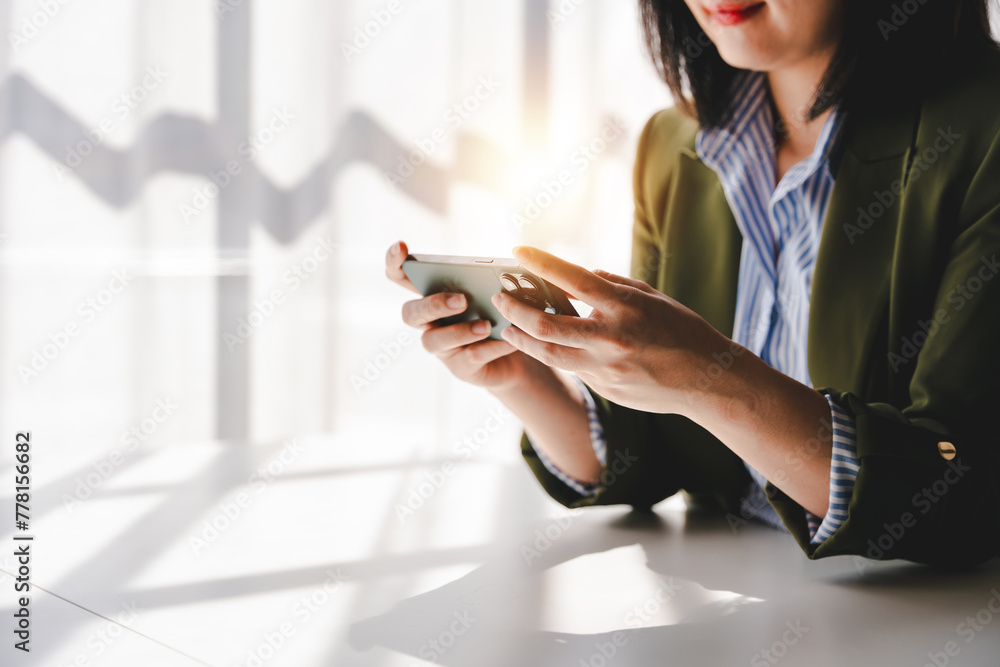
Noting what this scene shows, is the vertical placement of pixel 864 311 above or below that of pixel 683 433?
above

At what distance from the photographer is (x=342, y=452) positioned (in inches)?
54.6

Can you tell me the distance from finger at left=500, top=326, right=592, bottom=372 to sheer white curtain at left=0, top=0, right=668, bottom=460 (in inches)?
57.3

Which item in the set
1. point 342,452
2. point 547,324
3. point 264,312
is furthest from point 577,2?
point 547,324

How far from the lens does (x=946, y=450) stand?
31.3 inches

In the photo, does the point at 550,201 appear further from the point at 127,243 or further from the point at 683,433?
the point at 683,433

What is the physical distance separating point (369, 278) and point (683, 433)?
5.82 ft

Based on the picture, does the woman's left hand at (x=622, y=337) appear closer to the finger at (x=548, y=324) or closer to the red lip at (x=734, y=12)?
the finger at (x=548, y=324)

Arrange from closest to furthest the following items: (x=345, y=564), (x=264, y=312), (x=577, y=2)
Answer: (x=345, y=564) → (x=264, y=312) → (x=577, y=2)

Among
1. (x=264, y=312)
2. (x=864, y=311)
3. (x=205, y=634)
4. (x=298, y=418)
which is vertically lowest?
(x=298, y=418)

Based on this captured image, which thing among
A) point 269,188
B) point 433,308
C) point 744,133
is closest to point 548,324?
point 433,308

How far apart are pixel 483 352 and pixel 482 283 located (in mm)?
170

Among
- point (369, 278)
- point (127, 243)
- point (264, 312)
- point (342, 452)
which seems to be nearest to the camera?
point (342, 452)

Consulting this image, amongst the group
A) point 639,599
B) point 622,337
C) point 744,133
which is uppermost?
point 744,133

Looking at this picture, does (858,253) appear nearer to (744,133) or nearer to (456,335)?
(744,133)
